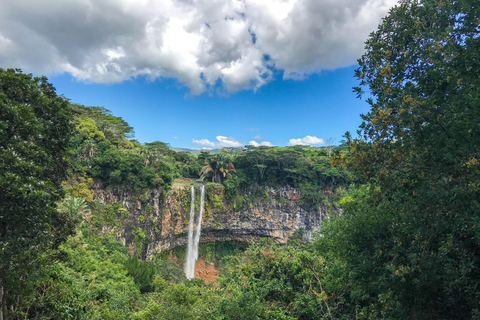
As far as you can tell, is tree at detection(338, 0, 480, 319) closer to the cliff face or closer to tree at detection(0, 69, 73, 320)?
tree at detection(0, 69, 73, 320)

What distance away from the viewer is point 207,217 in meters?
27.2

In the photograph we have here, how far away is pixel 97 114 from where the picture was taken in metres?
26.1

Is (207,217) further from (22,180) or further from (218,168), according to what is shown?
(22,180)

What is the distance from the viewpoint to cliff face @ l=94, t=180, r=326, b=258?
21.0 metres

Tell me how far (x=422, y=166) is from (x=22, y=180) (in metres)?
7.22

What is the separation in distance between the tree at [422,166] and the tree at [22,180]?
20.4ft

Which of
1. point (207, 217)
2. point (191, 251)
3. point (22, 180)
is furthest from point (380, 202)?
point (191, 251)

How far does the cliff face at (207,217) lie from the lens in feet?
68.8

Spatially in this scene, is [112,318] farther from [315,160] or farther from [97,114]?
[315,160]

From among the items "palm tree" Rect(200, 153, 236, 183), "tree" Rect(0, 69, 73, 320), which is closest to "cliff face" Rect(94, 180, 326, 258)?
"palm tree" Rect(200, 153, 236, 183)

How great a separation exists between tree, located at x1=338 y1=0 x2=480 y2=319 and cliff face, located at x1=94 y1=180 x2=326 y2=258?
19.1 metres

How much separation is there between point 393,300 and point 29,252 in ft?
22.7

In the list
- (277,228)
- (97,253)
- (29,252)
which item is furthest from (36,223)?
(277,228)

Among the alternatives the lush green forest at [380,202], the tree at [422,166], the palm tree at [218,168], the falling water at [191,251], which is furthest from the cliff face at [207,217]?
the tree at [422,166]
